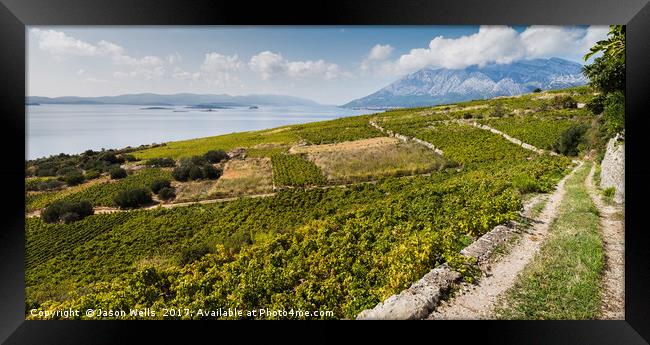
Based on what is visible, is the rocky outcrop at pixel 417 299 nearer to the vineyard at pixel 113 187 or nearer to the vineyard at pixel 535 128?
the vineyard at pixel 113 187

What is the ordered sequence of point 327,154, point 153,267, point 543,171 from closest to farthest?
point 153,267 → point 543,171 → point 327,154

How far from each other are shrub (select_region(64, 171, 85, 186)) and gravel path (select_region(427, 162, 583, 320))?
5.43 metres

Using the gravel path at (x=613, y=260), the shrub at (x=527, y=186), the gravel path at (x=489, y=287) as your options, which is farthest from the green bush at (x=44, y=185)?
the shrub at (x=527, y=186)

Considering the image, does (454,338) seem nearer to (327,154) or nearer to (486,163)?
(327,154)

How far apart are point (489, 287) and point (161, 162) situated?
5.04 metres

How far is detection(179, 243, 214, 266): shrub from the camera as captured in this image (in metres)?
4.48

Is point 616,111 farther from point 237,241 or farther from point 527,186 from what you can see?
point 237,241

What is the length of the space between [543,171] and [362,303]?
4639 millimetres

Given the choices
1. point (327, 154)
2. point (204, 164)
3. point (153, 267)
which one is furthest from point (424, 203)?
point (153, 267)

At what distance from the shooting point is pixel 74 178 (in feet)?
16.2

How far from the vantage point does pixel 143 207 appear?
5.46 meters

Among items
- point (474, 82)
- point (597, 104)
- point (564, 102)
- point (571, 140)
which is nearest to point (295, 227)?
point (474, 82)

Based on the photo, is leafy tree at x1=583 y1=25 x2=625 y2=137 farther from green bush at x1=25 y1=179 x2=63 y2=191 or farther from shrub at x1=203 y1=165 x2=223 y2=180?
green bush at x1=25 y1=179 x2=63 y2=191
